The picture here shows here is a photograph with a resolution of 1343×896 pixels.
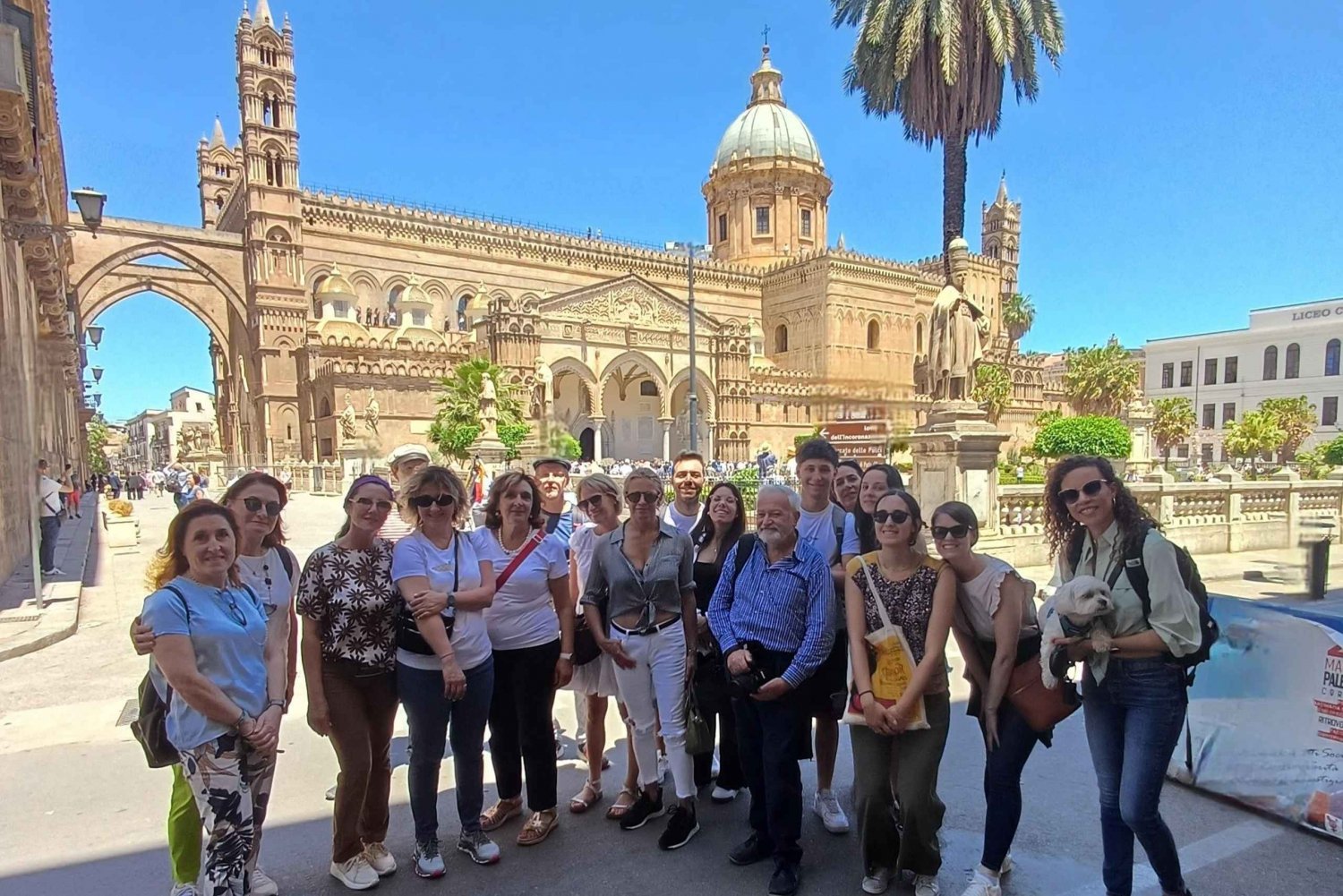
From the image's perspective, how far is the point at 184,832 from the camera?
2.73 m

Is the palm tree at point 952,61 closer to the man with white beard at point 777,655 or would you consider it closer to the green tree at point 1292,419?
the man with white beard at point 777,655

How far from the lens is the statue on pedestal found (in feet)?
36.2

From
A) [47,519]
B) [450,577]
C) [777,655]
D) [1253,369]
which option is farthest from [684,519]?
[1253,369]

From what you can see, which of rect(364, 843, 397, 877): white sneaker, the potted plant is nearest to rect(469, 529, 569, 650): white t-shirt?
rect(364, 843, 397, 877): white sneaker

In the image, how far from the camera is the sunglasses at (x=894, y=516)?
2865mm

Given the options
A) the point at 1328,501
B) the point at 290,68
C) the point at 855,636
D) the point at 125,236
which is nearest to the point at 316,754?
the point at 855,636

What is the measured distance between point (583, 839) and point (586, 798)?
306 mm

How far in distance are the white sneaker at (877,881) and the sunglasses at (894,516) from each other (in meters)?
1.42

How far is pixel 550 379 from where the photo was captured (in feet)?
134

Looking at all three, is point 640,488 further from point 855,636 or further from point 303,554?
point 303,554

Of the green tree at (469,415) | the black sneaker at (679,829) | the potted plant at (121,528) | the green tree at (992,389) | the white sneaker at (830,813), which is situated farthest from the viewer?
the green tree at (992,389)

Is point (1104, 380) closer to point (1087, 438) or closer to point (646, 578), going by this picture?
point (1087, 438)

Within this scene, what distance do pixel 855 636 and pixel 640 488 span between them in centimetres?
117

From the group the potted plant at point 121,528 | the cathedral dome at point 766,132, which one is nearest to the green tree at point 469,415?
the potted plant at point 121,528
